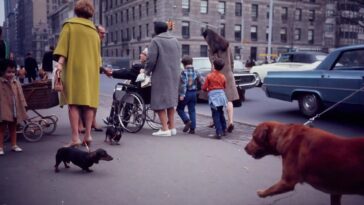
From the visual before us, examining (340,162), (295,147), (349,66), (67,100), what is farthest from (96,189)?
(349,66)

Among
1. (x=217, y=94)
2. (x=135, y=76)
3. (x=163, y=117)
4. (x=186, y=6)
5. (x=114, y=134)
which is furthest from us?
(x=186, y=6)

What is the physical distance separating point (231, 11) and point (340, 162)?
5727cm

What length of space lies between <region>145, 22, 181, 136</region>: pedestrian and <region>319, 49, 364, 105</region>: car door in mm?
3634

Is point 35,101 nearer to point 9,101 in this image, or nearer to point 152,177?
point 9,101

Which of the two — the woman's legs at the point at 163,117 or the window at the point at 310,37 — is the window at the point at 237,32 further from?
the woman's legs at the point at 163,117

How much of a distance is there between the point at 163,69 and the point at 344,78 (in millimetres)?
3952

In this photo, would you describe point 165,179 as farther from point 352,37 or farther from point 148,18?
point 352,37

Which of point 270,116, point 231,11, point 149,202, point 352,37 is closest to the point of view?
point 149,202

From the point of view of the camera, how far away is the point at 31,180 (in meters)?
4.34

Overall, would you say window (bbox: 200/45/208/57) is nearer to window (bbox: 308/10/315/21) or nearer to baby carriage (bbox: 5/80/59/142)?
window (bbox: 308/10/315/21)

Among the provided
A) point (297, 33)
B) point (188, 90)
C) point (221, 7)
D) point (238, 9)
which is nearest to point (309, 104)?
point (188, 90)

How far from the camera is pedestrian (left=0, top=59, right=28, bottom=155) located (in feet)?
17.7

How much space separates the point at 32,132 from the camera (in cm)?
640

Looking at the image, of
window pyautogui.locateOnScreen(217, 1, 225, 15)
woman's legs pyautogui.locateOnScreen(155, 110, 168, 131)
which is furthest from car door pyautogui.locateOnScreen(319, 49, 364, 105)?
window pyautogui.locateOnScreen(217, 1, 225, 15)
